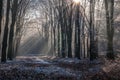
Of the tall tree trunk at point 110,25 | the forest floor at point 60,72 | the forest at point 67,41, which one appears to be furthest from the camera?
the tall tree trunk at point 110,25

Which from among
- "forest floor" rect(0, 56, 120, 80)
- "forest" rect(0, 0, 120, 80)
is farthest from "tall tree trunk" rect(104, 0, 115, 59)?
"forest floor" rect(0, 56, 120, 80)

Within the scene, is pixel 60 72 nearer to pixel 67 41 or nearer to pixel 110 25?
pixel 110 25

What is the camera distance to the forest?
15422 mm

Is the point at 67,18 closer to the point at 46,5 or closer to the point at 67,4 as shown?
the point at 67,4

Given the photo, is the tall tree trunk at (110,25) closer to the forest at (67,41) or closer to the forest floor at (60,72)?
the forest at (67,41)

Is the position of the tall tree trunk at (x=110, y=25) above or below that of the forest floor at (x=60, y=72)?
above

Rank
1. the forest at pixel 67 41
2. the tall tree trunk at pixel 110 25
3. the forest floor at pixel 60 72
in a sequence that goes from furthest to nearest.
A: 1. the tall tree trunk at pixel 110 25
2. the forest at pixel 67 41
3. the forest floor at pixel 60 72

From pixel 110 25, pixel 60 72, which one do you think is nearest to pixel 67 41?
pixel 110 25

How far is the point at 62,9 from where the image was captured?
1702 inches

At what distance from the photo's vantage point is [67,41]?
4488 centimetres

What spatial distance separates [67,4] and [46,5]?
13.5 m

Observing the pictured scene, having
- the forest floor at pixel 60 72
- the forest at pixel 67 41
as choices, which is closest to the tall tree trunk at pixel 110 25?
the forest at pixel 67 41

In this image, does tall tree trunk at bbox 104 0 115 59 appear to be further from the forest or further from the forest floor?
the forest floor

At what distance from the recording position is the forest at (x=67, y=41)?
15.4 metres
